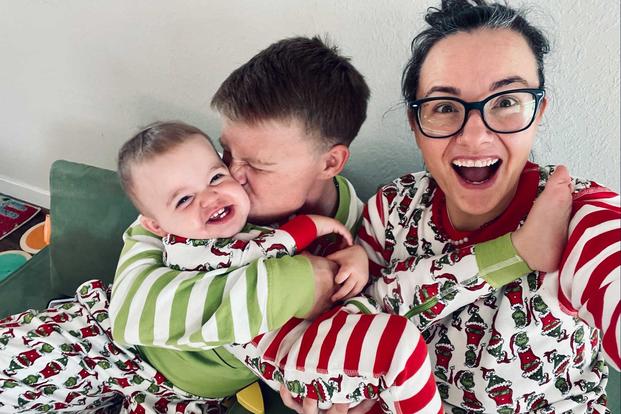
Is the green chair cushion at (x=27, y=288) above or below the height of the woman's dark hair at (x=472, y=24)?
below

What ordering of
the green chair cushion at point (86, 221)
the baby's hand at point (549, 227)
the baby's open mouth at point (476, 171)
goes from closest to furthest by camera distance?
the baby's hand at point (549, 227) → the baby's open mouth at point (476, 171) → the green chair cushion at point (86, 221)

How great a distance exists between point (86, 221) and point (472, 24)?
1.24m

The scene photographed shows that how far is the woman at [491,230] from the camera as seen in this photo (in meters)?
0.92

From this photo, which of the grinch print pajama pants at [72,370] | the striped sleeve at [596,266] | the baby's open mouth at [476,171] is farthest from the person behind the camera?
the grinch print pajama pants at [72,370]

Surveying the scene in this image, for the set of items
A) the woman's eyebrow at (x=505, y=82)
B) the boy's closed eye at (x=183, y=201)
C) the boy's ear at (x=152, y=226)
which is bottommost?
the boy's ear at (x=152, y=226)

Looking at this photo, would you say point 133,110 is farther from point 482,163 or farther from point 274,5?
point 482,163

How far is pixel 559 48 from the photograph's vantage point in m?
1.10

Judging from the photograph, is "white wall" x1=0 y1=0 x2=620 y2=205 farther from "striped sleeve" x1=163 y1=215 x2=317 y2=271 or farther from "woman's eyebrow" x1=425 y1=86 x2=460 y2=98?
"striped sleeve" x1=163 y1=215 x2=317 y2=271

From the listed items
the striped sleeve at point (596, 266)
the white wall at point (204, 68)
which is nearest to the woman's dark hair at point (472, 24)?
the white wall at point (204, 68)

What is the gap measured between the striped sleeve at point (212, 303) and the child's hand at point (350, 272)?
0.07 metres

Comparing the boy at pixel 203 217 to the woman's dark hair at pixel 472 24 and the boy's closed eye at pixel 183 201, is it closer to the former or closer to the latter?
the boy's closed eye at pixel 183 201

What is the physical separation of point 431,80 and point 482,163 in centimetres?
17

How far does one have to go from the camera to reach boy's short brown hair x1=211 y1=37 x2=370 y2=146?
3.65 feet

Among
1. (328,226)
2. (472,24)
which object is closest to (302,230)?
(328,226)
